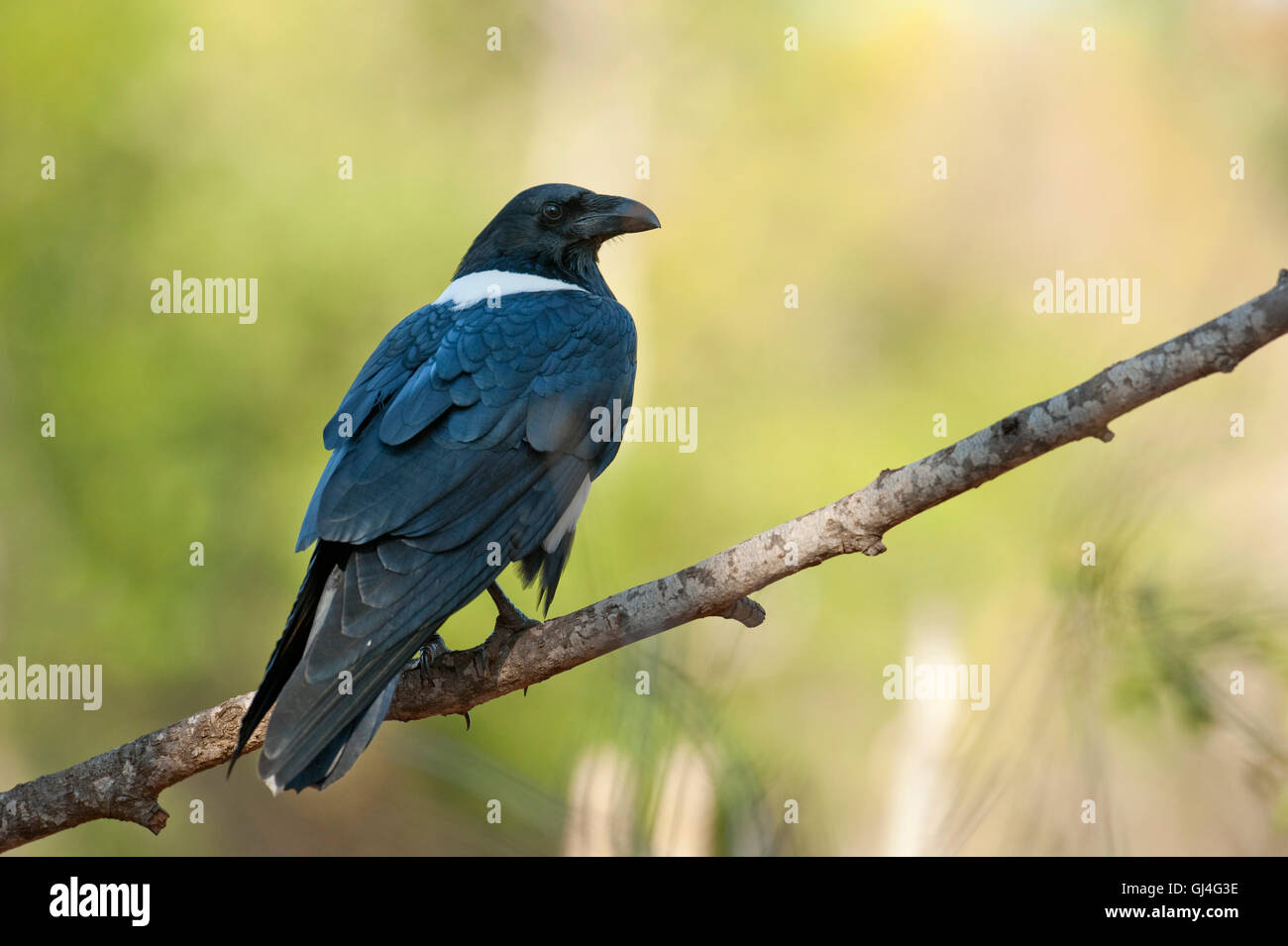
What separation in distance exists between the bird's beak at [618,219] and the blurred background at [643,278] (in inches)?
83.8

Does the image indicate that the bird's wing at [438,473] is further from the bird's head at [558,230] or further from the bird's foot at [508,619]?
the bird's head at [558,230]

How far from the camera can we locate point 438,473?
4.38 m

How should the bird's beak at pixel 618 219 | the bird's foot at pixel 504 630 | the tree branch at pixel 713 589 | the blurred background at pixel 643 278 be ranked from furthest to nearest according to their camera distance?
the blurred background at pixel 643 278 → the bird's beak at pixel 618 219 → the bird's foot at pixel 504 630 → the tree branch at pixel 713 589

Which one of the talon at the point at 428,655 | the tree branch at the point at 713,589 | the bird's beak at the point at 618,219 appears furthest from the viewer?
the bird's beak at the point at 618,219

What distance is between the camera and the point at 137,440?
1115 cm

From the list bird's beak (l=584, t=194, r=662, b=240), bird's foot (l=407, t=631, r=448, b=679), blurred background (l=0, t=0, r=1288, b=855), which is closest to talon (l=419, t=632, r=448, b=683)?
bird's foot (l=407, t=631, r=448, b=679)

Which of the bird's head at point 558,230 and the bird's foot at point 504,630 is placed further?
the bird's head at point 558,230

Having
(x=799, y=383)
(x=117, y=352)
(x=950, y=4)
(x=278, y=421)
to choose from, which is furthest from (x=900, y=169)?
(x=117, y=352)

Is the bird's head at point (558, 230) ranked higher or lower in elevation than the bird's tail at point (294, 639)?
higher

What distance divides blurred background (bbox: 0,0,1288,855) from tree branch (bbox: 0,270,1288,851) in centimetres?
280

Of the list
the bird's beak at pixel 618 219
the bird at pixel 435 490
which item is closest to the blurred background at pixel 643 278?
the bird's beak at pixel 618 219

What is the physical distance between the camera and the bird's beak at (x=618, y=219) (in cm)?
592

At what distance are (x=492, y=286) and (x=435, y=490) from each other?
1.63 m

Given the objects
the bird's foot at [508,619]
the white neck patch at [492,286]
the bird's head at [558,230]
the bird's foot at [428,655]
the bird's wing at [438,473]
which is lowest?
the bird's foot at [428,655]
